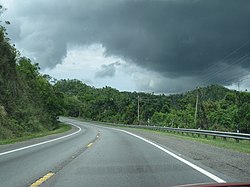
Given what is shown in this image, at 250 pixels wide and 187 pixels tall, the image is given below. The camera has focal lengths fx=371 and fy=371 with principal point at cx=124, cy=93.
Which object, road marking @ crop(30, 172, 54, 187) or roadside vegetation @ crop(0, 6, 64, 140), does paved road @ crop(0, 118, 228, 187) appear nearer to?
road marking @ crop(30, 172, 54, 187)

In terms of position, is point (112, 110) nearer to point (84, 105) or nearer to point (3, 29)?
point (84, 105)

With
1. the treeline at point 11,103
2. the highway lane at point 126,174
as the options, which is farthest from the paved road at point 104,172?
the treeline at point 11,103

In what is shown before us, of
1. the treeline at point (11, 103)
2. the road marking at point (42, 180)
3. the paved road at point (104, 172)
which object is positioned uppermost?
the treeline at point (11, 103)

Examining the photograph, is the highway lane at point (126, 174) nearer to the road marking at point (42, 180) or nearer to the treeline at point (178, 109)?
the road marking at point (42, 180)

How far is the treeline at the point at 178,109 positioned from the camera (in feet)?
201

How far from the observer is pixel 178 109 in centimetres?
10181

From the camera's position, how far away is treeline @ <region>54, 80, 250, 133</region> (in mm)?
61188

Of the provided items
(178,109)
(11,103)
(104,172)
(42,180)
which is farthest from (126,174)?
(178,109)

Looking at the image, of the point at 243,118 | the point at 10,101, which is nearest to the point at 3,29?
the point at 10,101

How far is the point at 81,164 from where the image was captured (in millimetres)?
11594

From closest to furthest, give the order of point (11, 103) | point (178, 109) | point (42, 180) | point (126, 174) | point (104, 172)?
1. point (42, 180)
2. point (126, 174)
3. point (104, 172)
4. point (11, 103)
5. point (178, 109)

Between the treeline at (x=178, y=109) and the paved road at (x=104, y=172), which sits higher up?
the treeline at (x=178, y=109)

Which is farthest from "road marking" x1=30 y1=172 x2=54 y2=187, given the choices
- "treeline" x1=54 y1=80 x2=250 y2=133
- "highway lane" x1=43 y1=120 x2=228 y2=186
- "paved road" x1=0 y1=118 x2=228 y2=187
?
"treeline" x1=54 y1=80 x2=250 y2=133

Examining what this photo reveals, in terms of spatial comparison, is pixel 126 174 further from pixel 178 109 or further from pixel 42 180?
pixel 178 109
